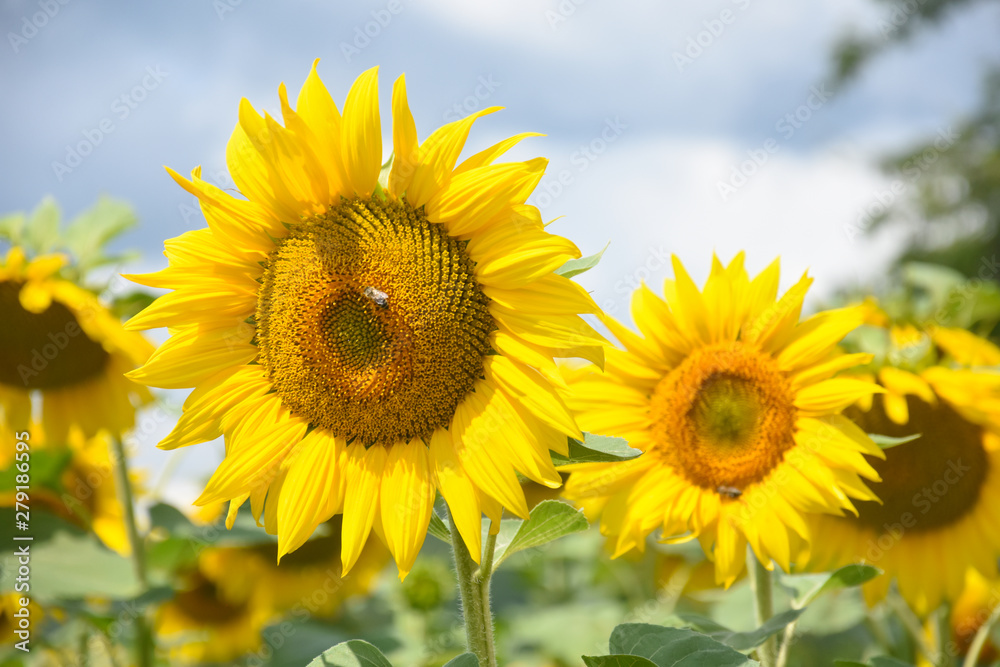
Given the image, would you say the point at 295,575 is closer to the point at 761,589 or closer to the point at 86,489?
the point at 86,489

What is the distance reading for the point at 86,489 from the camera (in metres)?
3.71

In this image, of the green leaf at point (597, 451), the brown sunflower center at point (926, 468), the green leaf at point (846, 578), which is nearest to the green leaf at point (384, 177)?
the green leaf at point (597, 451)

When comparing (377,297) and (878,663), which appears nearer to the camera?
(377,297)

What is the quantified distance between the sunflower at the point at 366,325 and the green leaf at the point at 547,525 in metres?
0.16

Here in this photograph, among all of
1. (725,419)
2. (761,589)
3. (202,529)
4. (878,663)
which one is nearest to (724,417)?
(725,419)

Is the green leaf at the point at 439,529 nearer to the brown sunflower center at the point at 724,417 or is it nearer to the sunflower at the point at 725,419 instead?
the sunflower at the point at 725,419

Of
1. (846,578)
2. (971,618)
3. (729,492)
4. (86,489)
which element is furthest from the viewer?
(86,489)

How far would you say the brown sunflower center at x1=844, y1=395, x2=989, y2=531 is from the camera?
2.35 m

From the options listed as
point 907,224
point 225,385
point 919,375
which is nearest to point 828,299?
point 919,375

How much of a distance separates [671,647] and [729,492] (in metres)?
0.58

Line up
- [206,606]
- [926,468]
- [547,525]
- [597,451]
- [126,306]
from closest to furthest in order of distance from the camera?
1. [597,451]
2. [547,525]
3. [926,468]
4. [126,306]
5. [206,606]

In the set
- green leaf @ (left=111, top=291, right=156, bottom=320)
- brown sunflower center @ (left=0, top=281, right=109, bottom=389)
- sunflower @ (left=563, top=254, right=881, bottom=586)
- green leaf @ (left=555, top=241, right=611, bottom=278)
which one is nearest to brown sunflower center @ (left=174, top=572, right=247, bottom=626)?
brown sunflower center @ (left=0, top=281, right=109, bottom=389)

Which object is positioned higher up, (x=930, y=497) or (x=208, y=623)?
(x=930, y=497)

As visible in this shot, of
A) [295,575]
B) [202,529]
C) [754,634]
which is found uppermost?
[754,634]
